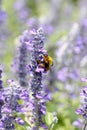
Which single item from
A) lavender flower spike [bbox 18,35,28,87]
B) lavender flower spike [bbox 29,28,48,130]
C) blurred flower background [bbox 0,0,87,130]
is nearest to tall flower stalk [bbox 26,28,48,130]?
lavender flower spike [bbox 29,28,48,130]

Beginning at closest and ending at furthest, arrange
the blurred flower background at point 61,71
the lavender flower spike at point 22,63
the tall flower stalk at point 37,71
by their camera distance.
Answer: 1. the tall flower stalk at point 37,71
2. the lavender flower spike at point 22,63
3. the blurred flower background at point 61,71

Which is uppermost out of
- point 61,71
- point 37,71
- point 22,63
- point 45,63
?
point 61,71

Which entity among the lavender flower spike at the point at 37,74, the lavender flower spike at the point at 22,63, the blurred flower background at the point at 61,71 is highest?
the blurred flower background at the point at 61,71

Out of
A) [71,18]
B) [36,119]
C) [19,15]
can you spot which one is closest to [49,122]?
[36,119]

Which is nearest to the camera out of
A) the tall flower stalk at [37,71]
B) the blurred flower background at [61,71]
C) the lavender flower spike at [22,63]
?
the tall flower stalk at [37,71]

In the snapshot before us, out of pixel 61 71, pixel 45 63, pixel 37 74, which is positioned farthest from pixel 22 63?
pixel 61 71

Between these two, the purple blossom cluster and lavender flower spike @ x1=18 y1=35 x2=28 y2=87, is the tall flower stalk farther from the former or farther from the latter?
lavender flower spike @ x1=18 y1=35 x2=28 y2=87

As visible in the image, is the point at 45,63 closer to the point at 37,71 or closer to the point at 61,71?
the point at 37,71

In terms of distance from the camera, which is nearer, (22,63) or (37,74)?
(37,74)

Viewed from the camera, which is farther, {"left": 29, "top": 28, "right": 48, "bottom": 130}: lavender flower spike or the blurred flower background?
the blurred flower background

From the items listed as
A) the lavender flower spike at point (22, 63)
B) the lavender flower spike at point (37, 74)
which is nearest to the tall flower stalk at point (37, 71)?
the lavender flower spike at point (37, 74)

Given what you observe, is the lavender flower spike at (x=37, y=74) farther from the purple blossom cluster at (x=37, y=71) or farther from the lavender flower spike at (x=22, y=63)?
the lavender flower spike at (x=22, y=63)
